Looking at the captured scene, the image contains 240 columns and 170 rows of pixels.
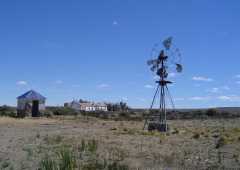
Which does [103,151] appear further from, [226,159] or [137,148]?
[226,159]

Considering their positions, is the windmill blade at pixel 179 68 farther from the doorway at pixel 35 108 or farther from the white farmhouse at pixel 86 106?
the white farmhouse at pixel 86 106

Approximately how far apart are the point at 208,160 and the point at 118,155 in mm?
3090

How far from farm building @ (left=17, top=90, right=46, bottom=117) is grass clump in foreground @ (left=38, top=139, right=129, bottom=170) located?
48841mm

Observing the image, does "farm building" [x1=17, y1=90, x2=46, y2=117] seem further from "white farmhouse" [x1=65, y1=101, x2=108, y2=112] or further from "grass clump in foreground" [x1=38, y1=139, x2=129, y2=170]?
"white farmhouse" [x1=65, y1=101, x2=108, y2=112]

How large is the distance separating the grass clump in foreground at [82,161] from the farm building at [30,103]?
4884 centimetres

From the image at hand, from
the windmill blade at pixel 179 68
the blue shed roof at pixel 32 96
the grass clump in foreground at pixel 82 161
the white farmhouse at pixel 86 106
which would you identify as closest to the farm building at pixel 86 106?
the white farmhouse at pixel 86 106

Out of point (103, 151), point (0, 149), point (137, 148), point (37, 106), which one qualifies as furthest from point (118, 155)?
point (37, 106)

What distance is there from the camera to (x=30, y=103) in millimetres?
67188

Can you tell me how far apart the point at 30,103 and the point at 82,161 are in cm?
5377

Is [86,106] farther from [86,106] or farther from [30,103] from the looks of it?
[30,103]

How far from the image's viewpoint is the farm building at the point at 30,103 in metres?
66.5

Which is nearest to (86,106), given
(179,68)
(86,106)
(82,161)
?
(86,106)

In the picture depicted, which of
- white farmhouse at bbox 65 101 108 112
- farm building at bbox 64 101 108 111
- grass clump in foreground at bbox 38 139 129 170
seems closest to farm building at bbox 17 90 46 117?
grass clump in foreground at bbox 38 139 129 170

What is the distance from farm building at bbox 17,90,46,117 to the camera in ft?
218
